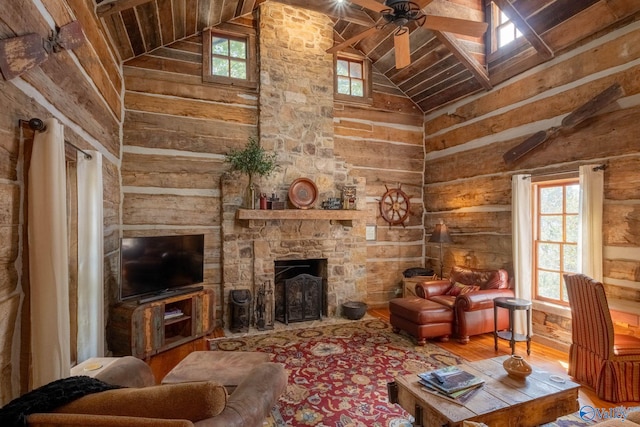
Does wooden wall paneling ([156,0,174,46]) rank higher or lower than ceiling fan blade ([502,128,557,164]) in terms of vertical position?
higher

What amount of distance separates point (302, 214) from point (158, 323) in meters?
2.39

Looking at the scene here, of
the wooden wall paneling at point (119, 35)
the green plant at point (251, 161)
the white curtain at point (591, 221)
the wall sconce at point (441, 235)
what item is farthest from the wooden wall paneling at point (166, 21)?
the white curtain at point (591, 221)

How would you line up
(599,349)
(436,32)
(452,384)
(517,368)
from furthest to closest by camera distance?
(436,32) < (599,349) < (517,368) < (452,384)

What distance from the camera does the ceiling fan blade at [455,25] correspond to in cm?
330

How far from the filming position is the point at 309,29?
231 inches

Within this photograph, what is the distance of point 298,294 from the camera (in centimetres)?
555

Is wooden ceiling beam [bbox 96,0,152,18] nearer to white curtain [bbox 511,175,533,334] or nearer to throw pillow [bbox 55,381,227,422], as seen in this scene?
throw pillow [bbox 55,381,227,422]

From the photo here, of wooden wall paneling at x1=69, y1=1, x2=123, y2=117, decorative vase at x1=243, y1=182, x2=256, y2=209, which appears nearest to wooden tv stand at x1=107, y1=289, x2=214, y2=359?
decorative vase at x1=243, y1=182, x2=256, y2=209

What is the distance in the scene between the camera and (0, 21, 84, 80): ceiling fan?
1826 millimetres

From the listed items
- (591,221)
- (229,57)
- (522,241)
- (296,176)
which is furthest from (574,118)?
(229,57)

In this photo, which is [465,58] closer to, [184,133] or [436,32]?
[436,32]

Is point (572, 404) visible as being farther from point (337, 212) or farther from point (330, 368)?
point (337, 212)

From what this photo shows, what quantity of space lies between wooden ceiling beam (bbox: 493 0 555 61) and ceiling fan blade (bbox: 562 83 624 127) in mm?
879

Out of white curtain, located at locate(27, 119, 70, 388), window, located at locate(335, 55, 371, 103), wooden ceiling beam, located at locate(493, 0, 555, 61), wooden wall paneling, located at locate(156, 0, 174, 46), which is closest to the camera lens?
white curtain, located at locate(27, 119, 70, 388)
